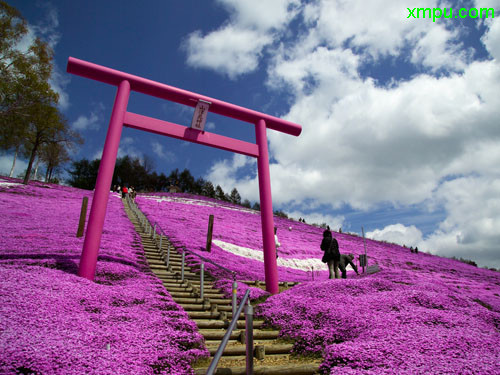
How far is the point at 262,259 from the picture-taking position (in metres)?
17.4

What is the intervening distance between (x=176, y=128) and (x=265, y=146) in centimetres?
298

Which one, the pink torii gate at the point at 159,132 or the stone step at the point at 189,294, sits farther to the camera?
the stone step at the point at 189,294

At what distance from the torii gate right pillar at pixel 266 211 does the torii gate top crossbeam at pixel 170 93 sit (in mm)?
522

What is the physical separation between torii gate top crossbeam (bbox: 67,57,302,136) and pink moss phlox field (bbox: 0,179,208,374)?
5131 millimetres

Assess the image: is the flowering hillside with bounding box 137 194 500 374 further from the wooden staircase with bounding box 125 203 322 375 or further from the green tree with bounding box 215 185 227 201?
the green tree with bounding box 215 185 227 201

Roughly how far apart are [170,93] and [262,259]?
448 inches

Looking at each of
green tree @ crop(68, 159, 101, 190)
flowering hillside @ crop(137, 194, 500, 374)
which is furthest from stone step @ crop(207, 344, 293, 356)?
green tree @ crop(68, 159, 101, 190)

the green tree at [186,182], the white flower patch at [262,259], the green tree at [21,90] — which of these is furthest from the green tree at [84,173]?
the white flower patch at [262,259]

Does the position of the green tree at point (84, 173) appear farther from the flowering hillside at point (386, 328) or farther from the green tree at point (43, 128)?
the flowering hillside at point (386, 328)

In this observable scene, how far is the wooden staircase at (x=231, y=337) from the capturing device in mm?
4176

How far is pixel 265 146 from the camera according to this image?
10.0 meters

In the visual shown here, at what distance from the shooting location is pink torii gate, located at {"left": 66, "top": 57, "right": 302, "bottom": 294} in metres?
7.28

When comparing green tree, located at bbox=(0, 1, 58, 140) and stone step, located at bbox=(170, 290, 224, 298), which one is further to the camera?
green tree, located at bbox=(0, 1, 58, 140)

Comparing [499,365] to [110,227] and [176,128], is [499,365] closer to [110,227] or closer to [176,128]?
[176,128]
